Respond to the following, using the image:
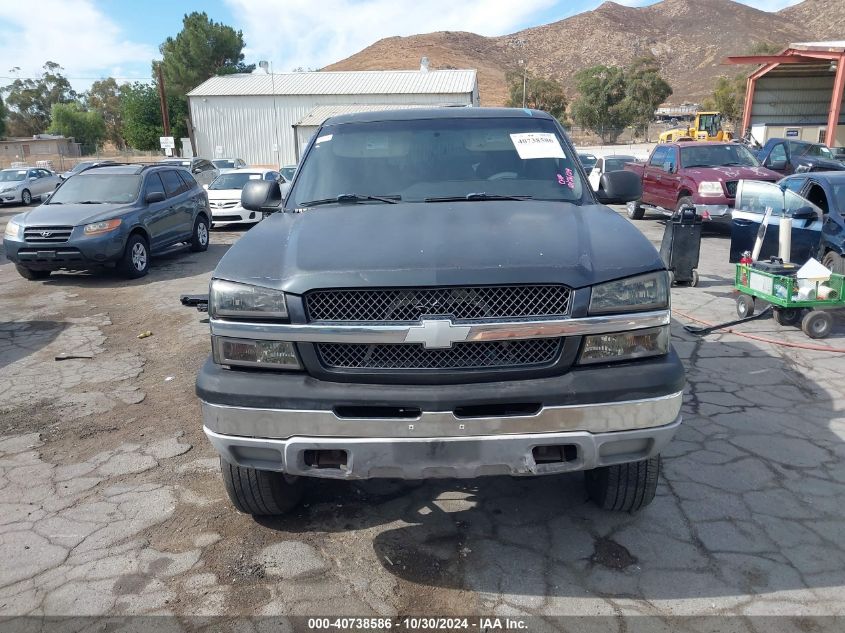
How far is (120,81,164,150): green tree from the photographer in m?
55.0

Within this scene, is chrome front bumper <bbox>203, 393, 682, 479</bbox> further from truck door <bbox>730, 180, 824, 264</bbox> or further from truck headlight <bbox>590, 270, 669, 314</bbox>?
truck door <bbox>730, 180, 824, 264</bbox>

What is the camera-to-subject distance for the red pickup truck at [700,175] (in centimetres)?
1281

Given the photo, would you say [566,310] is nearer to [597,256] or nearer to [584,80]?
[597,256]

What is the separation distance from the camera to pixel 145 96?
5528 cm

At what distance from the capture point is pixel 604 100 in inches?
2363

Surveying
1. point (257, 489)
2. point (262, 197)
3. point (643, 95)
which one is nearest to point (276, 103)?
point (643, 95)

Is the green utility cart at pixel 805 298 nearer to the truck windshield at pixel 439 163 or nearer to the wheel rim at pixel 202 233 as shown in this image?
the truck windshield at pixel 439 163

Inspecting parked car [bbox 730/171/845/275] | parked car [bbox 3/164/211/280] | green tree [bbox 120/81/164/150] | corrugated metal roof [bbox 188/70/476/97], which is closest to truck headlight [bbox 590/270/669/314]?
parked car [bbox 730/171/845/275]

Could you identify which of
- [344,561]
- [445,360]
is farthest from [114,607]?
[445,360]

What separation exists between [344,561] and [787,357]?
4.90 m

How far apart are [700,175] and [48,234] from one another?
1164 cm

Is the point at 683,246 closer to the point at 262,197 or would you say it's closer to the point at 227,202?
the point at 262,197

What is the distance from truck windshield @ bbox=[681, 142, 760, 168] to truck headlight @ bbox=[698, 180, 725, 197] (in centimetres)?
108

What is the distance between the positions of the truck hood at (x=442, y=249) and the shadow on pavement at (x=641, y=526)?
1.37 meters
